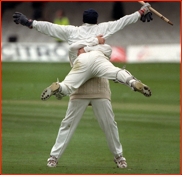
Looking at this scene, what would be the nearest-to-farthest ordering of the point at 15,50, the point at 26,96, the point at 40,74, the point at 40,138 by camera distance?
the point at 40,138
the point at 26,96
the point at 40,74
the point at 15,50

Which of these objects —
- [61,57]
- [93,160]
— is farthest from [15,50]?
[93,160]

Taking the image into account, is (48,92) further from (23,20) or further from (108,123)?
(23,20)

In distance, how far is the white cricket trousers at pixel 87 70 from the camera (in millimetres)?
5477

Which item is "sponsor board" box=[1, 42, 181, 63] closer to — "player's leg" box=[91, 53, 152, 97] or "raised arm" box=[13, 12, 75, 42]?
"raised arm" box=[13, 12, 75, 42]

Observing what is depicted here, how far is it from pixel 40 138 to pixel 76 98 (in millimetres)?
2765

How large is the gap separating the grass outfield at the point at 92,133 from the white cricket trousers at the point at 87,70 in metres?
1.18

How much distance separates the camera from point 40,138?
833 cm

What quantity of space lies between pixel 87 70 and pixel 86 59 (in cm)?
16

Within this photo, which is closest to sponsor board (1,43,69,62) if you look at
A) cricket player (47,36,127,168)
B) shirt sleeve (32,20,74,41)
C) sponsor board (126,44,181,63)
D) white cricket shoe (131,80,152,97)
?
sponsor board (126,44,181,63)

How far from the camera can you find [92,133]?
916cm

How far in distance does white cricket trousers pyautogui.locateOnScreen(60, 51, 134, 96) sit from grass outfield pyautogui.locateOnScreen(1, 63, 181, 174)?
118 centimetres

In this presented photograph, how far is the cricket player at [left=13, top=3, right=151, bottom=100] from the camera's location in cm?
535

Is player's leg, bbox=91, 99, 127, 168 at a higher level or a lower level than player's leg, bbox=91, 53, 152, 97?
lower

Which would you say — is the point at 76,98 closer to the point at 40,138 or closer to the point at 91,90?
the point at 91,90
